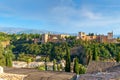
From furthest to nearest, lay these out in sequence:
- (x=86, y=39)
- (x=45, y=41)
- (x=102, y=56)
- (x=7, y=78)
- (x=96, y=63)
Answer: (x=45, y=41), (x=86, y=39), (x=102, y=56), (x=96, y=63), (x=7, y=78)

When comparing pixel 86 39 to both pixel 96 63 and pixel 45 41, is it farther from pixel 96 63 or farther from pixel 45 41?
pixel 96 63

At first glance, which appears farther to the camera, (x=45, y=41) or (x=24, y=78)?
(x=45, y=41)

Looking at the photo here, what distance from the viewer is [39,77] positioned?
41.3 feet

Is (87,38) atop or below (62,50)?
atop

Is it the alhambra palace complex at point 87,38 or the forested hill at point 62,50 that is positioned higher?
the alhambra palace complex at point 87,38

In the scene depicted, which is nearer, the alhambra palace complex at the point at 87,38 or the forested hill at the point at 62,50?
the forested hill at the point at 62,50

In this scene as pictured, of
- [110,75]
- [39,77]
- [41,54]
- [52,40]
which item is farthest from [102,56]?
[110,75]

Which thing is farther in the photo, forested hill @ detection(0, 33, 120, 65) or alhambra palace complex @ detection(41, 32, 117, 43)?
alhambra palace complex @ detection(41, 32, 117, 43)

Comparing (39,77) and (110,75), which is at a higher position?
(110,75)

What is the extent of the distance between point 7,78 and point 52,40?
74110 mm

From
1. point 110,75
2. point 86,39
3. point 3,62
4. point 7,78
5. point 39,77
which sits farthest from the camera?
point 86,39

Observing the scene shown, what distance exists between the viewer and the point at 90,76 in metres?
7.79

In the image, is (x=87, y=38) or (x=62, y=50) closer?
(x=62, y=50)

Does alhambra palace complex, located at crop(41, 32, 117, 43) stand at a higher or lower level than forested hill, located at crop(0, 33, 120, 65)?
higher
